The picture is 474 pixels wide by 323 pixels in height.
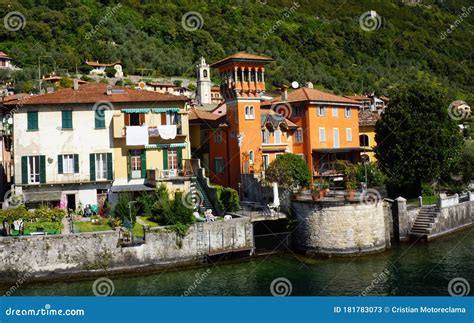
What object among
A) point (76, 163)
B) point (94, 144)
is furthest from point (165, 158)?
point (76, 163)

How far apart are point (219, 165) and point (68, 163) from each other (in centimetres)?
1334

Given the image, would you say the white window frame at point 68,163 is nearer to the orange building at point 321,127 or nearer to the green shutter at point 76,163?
the green shutter at point 76,163

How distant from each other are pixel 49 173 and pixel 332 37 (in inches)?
5941

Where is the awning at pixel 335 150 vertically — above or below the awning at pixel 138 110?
below

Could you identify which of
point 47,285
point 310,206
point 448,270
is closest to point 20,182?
point 47,285

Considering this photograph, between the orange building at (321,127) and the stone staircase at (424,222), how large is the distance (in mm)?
10217

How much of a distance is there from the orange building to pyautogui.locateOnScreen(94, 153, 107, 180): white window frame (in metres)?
18.0

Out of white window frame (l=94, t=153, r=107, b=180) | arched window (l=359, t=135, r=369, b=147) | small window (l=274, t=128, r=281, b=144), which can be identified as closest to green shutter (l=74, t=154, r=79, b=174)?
white window frame (l=94, t=153, r=107, b=180)

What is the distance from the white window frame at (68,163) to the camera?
3428cm

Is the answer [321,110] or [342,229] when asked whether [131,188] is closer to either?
[342,229]

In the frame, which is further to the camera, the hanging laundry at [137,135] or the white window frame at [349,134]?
the white window frame at [349,134]

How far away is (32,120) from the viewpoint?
33938 mm

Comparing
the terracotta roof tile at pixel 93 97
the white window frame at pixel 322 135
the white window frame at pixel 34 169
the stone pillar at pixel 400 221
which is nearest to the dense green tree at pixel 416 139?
the white window frame at pixel 322 135

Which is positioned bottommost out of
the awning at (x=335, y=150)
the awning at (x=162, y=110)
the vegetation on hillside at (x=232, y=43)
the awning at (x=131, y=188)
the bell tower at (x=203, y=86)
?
the awning at (x=131, y=188)
